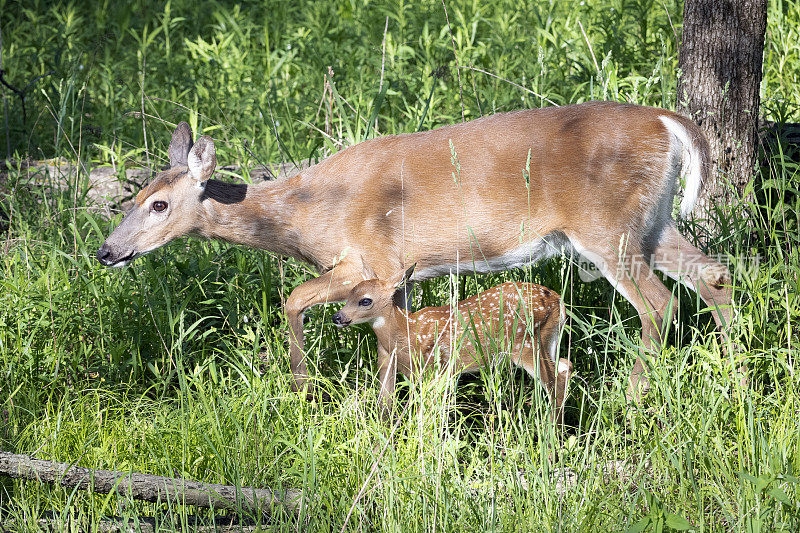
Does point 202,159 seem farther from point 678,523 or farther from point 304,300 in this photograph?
point 678,523

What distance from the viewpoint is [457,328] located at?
4145 millimetres

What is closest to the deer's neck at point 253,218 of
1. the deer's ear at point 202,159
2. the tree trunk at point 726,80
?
the deer's ear at point 202,159

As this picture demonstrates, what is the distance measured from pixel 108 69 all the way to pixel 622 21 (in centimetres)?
414

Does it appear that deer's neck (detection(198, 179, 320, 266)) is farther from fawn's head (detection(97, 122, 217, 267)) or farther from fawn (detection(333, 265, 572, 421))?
fawn (detection(333, 265, 572, 421))

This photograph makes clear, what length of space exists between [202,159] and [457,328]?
1.42 m

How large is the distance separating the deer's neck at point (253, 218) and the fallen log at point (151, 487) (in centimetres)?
149

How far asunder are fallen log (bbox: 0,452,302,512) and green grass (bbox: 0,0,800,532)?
0.22 ft

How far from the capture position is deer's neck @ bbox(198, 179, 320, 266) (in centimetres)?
456

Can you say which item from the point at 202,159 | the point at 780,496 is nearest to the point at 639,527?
the point at 780,496

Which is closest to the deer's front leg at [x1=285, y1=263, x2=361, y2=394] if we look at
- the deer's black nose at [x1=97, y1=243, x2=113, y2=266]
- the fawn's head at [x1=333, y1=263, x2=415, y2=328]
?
the fawn's head at [x1=333, y1=263, x2=415, y2=328]

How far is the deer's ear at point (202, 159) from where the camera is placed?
4.39 m

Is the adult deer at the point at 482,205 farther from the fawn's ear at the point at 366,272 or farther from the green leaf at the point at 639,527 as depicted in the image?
the green leaf at the point at 639,527

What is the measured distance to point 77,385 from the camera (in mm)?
4457

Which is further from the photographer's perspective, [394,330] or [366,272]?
[366,272]
